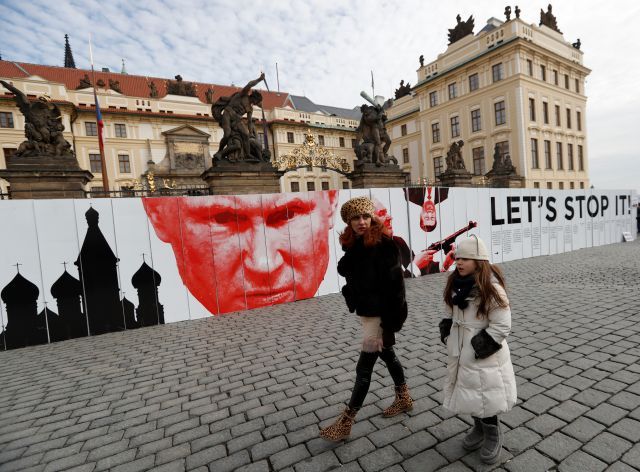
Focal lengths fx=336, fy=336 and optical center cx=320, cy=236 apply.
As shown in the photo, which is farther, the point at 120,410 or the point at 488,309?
the point at 120,410

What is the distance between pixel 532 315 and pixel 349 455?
172 inches

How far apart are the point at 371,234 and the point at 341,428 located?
1.53 metres

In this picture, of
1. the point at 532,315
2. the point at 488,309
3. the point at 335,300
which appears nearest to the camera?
the point at 488,309

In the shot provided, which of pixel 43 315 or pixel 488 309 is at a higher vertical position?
pixel 488 309

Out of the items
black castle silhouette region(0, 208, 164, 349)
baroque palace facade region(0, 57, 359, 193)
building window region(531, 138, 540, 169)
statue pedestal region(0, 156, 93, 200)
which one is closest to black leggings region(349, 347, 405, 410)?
black castle silhouette region(0, 208, 164, 349)

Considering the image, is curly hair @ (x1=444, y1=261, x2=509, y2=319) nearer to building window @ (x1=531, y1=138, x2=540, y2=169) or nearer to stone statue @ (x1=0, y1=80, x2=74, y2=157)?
stone statue @ (x1=0, y1=80, x2=74, y2=157)

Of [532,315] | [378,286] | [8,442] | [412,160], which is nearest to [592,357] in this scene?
[532,315]

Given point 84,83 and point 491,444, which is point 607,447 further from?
point 84,83

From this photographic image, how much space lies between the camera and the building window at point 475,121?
32750 mm

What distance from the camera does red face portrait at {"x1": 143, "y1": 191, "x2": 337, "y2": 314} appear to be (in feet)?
21.7

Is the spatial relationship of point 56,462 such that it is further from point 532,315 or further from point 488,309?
point 532,315

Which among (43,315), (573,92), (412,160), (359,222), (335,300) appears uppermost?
(573,92)

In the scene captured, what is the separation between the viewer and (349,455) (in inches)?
98.6

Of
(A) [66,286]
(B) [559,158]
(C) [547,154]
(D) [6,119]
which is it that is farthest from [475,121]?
(D) [6,119]
